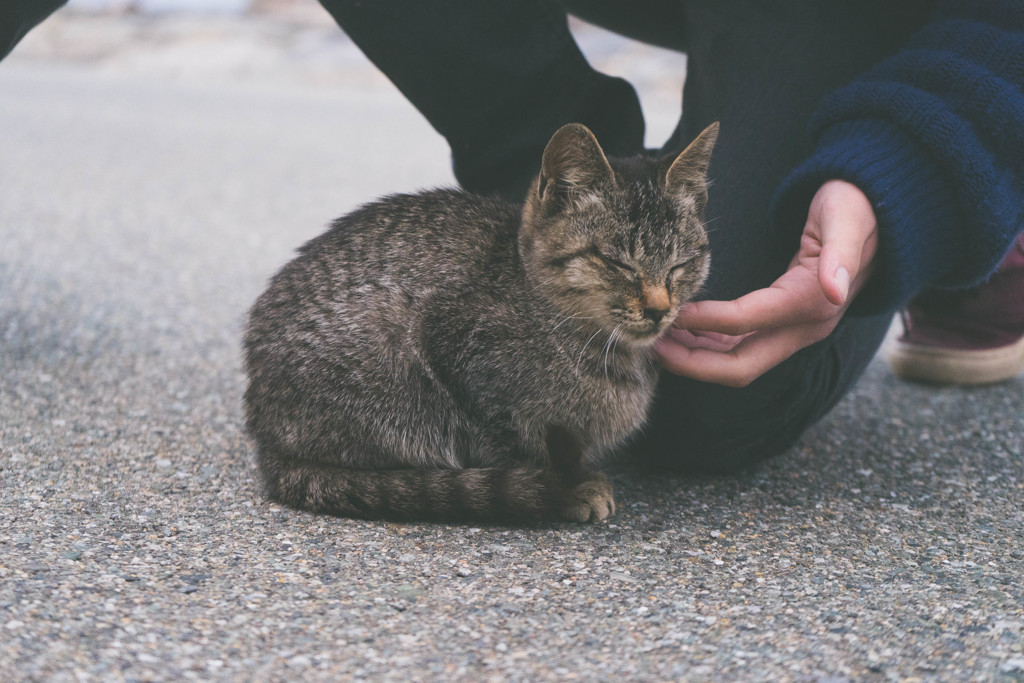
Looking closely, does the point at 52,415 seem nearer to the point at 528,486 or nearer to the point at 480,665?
the point at 528,486

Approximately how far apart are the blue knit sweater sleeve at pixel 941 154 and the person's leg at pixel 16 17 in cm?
207

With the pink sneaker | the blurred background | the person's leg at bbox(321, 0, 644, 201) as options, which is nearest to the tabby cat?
the person's leg at bbox(321, 0, 644, 201)

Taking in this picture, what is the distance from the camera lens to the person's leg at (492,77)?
103 inches

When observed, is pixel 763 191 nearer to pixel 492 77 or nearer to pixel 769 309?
pixel 769 309

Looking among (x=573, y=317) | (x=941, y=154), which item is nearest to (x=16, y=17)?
(x=573, y=317)

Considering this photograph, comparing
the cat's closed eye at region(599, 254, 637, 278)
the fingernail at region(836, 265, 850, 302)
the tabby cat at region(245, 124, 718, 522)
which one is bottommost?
the tabby cat at region(245, 124, 718, 522)

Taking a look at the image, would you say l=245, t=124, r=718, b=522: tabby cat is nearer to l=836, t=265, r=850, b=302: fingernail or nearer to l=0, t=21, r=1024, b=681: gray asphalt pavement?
l=0, t=21, r=1024, b=681: gray asphalt pavement

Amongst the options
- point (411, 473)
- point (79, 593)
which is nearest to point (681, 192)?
point (411, 473)

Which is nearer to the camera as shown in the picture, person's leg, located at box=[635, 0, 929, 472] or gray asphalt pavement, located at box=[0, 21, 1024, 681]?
gray asphalt pavement, located at box=[0, 21, 1024, 681]

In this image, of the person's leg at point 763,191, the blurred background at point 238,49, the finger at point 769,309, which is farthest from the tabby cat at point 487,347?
the blurred background at point 238,49

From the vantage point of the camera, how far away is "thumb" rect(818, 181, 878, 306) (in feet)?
5.61

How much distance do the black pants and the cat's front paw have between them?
393mm

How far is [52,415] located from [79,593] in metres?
1.07

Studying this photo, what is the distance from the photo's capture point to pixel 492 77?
2.69m
